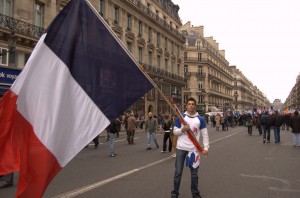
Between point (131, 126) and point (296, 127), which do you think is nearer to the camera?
point (296, 127)

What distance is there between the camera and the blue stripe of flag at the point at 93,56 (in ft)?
14.3

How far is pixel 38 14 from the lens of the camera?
1062 inches

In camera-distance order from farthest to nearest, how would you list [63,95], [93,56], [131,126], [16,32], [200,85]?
[200,85] < [16,32] < [131,126] < [93,56] < [63,95]

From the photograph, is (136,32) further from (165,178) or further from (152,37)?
(165,178)

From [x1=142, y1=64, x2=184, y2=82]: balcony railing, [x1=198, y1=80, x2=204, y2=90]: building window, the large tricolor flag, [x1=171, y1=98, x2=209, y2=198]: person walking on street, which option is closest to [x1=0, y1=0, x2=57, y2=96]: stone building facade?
[x1=171, y1=98, x2=209, y2=198]: person walking on street

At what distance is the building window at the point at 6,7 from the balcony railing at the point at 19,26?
537 mm

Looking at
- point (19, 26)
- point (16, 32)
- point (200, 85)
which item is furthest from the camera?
point (200, 85)

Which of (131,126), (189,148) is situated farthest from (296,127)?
(189,148)

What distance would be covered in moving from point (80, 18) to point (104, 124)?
1301 mm

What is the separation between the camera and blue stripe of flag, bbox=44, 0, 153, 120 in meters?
4.36

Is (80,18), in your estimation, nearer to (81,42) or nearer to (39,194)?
(81,42)

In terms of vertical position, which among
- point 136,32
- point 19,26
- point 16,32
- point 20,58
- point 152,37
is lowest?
point 20,58

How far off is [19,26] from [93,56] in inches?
845

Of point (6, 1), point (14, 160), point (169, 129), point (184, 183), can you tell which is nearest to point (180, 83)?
point (6, 1)
